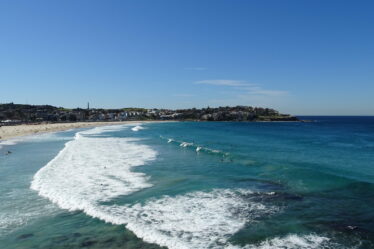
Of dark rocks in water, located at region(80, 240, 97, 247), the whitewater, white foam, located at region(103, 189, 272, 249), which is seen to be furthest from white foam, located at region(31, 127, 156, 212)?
dark rocks in water, located at region(80, 240, 97, 247)

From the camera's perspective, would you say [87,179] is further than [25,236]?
Yes

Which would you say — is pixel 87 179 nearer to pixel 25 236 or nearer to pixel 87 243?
pixel 25 236

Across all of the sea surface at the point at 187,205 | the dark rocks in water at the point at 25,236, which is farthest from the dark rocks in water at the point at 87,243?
the dark rocks in water at the point at 25,236

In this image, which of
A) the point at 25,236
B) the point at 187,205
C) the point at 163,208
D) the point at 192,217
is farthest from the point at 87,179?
the point at 192,217

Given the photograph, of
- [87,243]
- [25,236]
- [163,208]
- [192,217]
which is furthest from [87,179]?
[87,243]

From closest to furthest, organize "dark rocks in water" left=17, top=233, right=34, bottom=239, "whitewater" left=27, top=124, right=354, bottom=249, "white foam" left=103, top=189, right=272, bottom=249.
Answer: "whitewater" left=27, top=124, right=354, bottom=249
"white foam" left=103, top=189, right=272, bottom=249
"dark rocks in water" left=17, top=233, right=34, bottom=239

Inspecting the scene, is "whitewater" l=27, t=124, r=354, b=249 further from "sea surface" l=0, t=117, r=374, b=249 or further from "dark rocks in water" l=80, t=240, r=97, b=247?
"dark rocks in water" l=80, t=240, r=97, b=247

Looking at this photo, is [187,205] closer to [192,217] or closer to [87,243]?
[192,217]

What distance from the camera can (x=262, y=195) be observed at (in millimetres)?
18688

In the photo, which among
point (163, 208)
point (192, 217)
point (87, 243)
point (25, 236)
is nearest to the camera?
point (87, 243)

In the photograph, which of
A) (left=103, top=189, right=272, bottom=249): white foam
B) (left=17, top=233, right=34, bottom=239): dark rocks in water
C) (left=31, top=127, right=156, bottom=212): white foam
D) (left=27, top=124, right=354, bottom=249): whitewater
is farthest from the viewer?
(left=31, top=127, right=156, bottom=212): white foam

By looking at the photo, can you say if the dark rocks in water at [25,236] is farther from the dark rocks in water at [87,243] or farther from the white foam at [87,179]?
the white foam at [87,179]

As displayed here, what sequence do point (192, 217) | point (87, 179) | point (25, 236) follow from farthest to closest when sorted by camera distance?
1. point (87, 179)
2. point (192, 217)
3. point (25, 236)

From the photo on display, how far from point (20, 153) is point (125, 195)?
2534 cm
